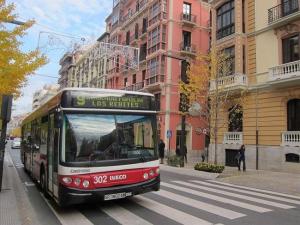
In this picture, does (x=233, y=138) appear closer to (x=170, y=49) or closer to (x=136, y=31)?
(x=170, y=49)

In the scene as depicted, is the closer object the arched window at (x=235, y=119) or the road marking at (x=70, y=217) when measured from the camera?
the road marking at (x=70, y=217)

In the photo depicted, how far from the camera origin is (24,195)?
1086cm

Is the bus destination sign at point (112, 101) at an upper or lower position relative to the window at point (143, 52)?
lower

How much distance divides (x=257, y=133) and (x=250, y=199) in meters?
13.8

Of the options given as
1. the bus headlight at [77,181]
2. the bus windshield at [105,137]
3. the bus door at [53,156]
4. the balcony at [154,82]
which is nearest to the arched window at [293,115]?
the bus windshield at [105,137]

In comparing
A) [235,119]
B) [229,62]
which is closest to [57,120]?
[229,62]

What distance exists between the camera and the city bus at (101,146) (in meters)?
7.75

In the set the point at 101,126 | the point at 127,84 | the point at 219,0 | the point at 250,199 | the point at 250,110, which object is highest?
the point at 219,0

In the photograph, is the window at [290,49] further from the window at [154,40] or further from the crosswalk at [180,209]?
the window at [154,40]

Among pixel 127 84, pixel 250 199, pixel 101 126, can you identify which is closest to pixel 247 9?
pixel 250 199

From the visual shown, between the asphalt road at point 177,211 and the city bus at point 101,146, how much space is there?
1.53ft

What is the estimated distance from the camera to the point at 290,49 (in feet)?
73.3

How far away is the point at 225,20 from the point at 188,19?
13068mm

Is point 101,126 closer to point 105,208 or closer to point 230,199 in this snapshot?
point 105,208
